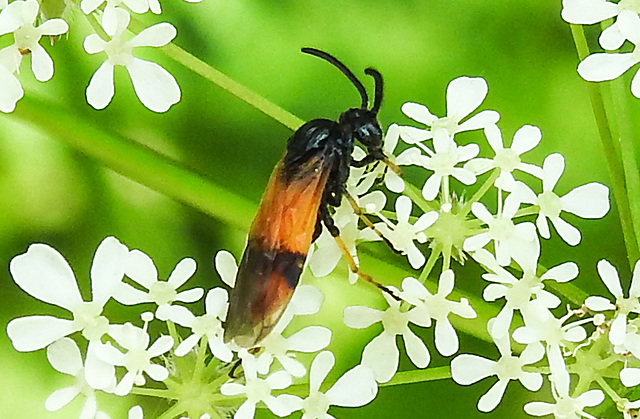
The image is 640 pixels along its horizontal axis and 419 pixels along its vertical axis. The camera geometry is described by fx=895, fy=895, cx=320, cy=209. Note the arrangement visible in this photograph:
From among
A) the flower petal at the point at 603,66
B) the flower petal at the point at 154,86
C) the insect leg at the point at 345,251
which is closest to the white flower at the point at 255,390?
the insect leg at the point at 345,251

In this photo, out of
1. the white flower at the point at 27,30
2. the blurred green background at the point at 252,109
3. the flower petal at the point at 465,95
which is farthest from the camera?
the blurred green background at the point at 252,109

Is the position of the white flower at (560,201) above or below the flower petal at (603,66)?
below

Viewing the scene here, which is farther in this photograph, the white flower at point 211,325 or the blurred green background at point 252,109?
the blurred green background at point 252,109

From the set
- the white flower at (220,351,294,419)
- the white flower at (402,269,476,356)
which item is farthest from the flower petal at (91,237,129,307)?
the white flower at (402,269,476,356)

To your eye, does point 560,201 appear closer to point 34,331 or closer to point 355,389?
point 355,389

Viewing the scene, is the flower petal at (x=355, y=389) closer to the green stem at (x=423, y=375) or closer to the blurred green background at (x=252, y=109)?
the green stem at (x=423, y=375)

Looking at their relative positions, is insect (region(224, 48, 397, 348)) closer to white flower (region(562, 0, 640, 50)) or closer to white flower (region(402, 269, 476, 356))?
white flower (region(402, 269, 476, 356))

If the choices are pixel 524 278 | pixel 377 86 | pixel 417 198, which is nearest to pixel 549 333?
pixel 524 278

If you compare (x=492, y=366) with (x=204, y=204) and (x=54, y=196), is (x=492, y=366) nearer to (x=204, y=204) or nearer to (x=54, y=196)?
(x=204, y=204)
